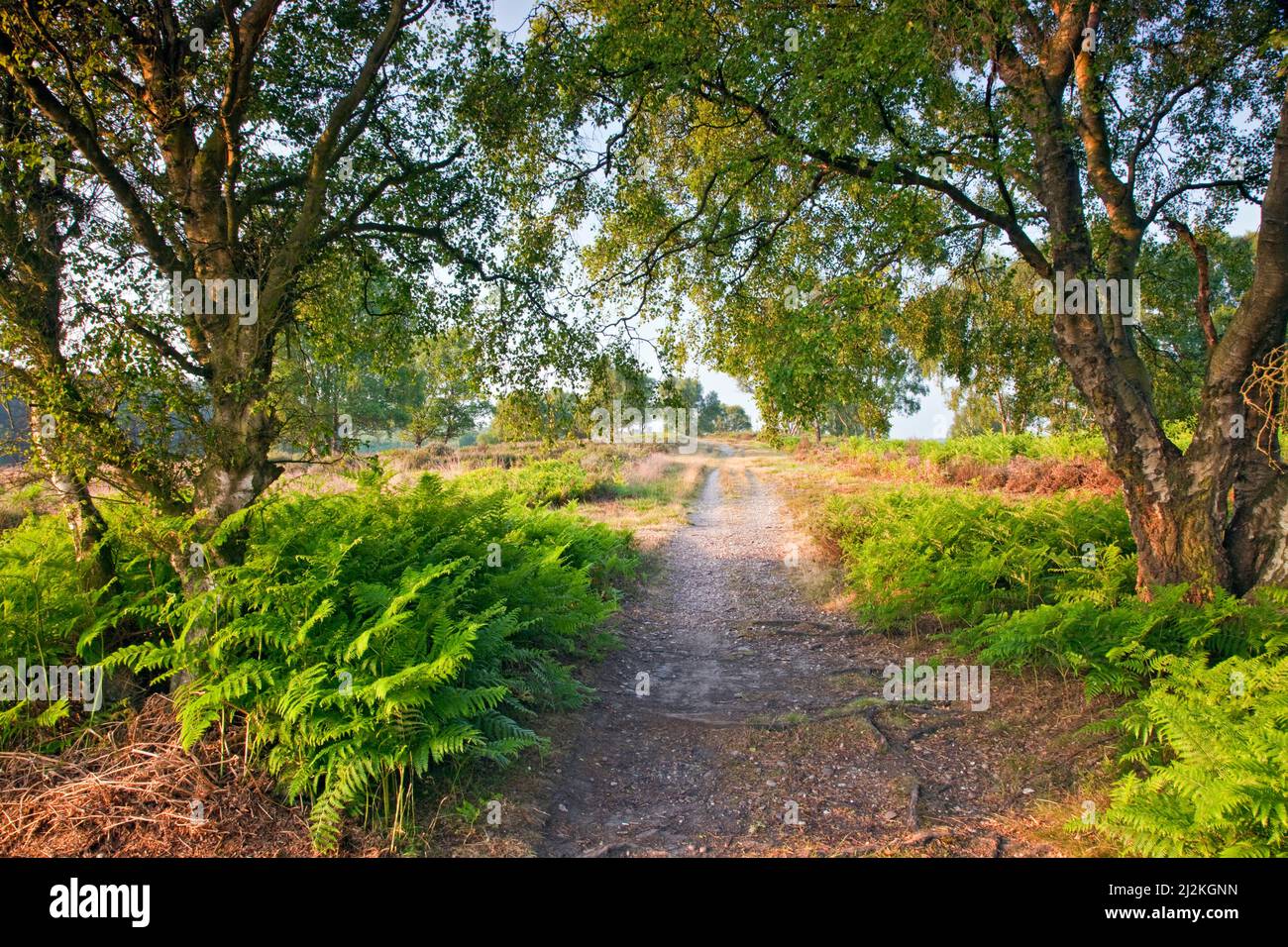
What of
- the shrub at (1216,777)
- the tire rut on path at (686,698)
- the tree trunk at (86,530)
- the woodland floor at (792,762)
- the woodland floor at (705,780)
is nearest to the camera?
the shrub at (1216,777)

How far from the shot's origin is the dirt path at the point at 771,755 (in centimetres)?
431

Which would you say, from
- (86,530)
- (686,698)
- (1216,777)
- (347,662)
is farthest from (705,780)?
(86,530)

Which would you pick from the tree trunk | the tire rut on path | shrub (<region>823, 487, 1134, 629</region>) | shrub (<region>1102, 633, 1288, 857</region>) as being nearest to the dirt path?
the tire rut on path

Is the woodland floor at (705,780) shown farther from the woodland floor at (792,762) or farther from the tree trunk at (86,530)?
the tree trunk at (86,530)

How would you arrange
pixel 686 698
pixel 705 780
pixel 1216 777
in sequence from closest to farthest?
1. pixel 1216 777
2. pixel 705 780
3. pixel 686 698

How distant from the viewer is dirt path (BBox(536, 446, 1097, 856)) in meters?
4.31

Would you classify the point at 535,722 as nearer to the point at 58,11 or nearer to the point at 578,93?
the point at 58,11

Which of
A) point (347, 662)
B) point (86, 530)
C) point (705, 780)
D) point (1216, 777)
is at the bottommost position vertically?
point (705, 780)

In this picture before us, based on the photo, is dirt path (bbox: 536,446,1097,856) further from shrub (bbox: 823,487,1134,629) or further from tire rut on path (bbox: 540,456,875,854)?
shrub (bbox: 823,487,1134,629)

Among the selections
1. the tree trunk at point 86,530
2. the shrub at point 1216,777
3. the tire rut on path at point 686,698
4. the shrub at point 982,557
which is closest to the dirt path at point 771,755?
the tire rut on path at point 686,698

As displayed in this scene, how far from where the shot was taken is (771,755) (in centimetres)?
538

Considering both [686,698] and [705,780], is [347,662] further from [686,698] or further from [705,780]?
[686,698]
